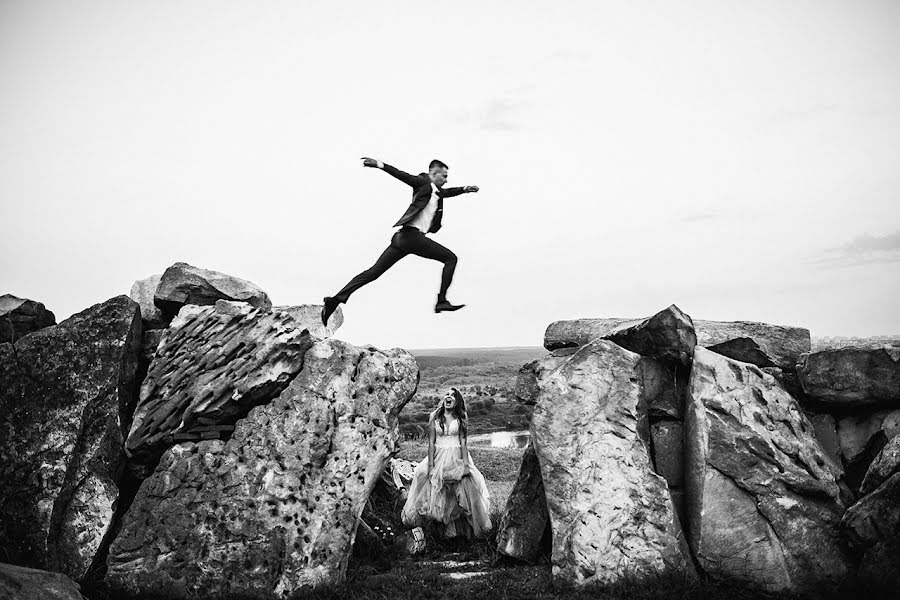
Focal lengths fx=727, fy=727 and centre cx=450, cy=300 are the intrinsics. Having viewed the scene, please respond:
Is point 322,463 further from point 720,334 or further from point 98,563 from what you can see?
point 720,334

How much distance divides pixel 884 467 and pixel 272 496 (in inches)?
342

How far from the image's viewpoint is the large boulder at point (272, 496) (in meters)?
10.5

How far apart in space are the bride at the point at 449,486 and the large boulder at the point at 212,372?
11.9 ft

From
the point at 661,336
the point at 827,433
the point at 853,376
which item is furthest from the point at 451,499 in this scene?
the point at 853,376

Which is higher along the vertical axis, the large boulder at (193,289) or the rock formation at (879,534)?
the large boulder at (193,289)

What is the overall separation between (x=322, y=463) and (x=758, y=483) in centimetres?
649

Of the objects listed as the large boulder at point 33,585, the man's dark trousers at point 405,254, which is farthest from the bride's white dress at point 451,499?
the large boulder at point 33,585

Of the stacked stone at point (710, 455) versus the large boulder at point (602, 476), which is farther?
the large boulder at point (602, 476)

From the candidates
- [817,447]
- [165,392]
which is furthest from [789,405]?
[165,392]

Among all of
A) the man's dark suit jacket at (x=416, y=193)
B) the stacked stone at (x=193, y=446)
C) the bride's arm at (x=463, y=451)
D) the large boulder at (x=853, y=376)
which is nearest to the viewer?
the stacked stone at (x=193, y=446)

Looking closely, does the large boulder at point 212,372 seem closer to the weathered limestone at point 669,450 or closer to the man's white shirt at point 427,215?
the man's white shirt at point 427,215

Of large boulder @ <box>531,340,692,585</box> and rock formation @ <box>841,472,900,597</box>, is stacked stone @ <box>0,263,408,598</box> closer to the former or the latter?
large boulder @ <box>531,340,692,585</box>

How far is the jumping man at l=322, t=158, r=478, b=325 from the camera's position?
12055mm

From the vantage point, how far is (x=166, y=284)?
13.9 m
